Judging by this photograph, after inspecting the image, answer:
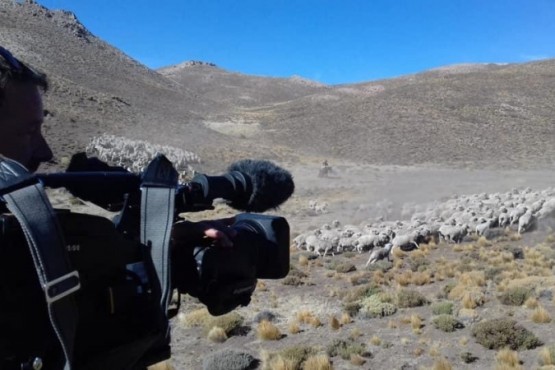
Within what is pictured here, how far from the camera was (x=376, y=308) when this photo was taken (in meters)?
12.4

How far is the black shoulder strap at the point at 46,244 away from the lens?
126 cm

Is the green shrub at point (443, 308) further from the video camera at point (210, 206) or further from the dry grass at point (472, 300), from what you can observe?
the video camera at point (210, 206)

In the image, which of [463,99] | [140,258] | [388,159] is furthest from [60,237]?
[463,99]

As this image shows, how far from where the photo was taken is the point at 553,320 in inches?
410

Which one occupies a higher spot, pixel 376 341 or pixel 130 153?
pixel 130 153

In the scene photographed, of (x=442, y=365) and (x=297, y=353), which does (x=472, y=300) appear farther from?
(x=297, y=353)

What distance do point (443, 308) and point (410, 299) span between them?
1.00 m

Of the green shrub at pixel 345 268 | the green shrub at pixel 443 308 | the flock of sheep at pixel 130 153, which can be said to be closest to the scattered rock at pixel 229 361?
the green shrub at pixel 443 308

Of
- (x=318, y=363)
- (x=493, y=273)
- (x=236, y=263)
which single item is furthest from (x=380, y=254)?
(x=236, y=263)

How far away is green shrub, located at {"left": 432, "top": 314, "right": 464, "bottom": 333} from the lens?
10766mm

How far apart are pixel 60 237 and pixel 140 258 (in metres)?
0.39

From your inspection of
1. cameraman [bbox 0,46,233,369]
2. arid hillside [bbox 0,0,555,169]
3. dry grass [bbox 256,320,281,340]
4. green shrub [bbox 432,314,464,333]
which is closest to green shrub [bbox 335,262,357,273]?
dry grass [bbox 256,320,281,340]

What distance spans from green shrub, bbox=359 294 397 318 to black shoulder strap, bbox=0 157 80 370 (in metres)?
11.3

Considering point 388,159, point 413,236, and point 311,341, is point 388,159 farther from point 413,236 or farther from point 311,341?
point 311,341
